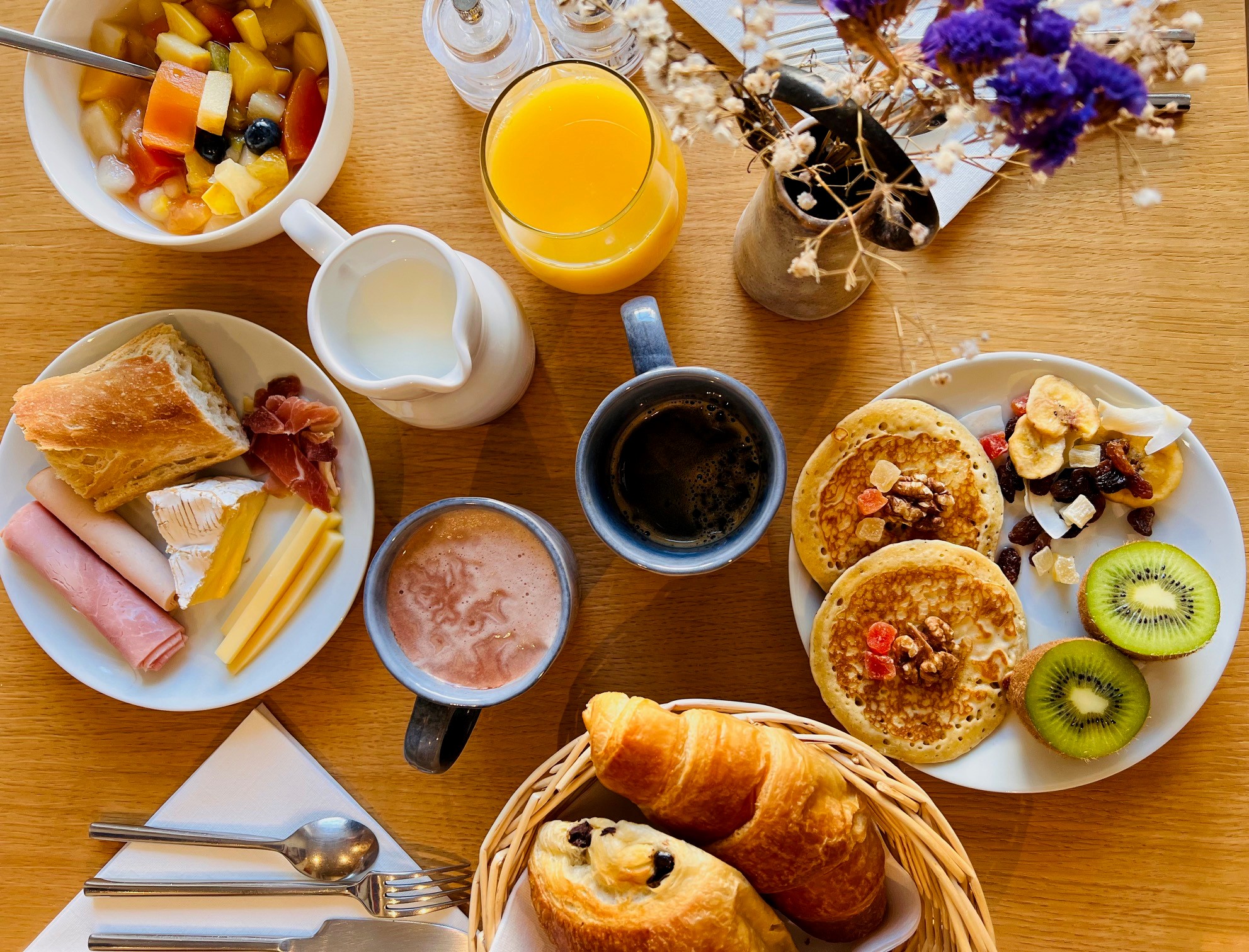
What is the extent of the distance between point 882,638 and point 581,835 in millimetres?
520

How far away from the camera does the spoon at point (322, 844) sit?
4.72ft

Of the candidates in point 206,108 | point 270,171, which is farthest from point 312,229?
point 206,108

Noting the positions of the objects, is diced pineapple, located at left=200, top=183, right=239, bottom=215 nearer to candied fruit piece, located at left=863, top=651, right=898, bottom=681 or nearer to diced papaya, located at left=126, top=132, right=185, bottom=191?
diced papaya, located at left=126, top=132, right=185, bottom=191

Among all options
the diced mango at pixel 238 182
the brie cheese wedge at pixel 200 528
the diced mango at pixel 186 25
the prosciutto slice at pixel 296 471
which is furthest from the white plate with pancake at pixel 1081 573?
the diced mango at pixel 186 25

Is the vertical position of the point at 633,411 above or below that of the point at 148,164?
below

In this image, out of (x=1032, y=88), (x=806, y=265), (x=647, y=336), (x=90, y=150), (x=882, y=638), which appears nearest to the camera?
(x=1032, y=88)

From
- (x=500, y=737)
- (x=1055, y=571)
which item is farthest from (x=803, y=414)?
(x=500, y=737)

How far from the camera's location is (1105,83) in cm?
64

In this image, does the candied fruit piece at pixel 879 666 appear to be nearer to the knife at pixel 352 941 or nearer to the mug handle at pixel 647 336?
the mug handle at pixel 647 336

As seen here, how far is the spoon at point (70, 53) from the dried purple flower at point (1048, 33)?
1.31 metres

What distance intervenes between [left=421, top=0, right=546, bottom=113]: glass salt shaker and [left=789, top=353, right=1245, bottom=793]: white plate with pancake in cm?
80

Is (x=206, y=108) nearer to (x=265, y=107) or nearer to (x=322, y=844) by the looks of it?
(x=265, y=107)

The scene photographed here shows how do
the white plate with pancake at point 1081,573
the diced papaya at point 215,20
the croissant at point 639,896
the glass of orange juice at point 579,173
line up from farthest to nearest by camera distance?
the diced papaya at point 215,20
the white plate with pancake at point 1081,573
the glass of orange juice at point 579,173
the croissant at point 639,896

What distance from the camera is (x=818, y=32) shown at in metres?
1.36
